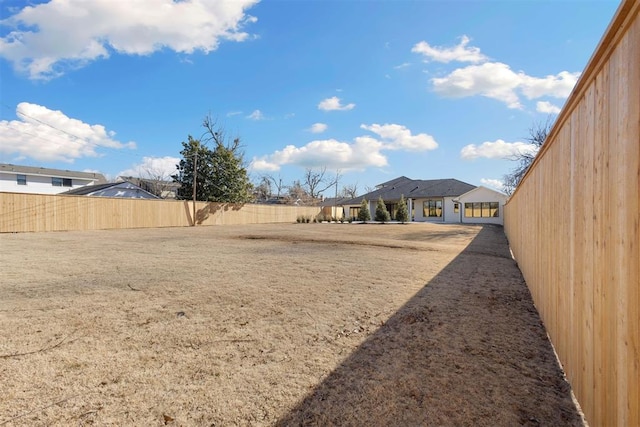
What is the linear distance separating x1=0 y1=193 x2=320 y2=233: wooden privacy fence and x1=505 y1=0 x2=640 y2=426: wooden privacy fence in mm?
19682

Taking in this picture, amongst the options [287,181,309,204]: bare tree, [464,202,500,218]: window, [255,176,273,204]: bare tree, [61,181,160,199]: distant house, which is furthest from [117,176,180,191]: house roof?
[464,202,500,218]: window

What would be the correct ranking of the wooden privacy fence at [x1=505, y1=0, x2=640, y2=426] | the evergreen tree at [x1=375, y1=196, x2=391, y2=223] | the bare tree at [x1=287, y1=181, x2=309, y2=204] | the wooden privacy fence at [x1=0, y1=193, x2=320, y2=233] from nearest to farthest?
the wooden privacy fence at [x1=505, y1=0, x2=640, y2=426]
the wooden privacy fence at [x1=0, y1=193, x2=320, y2=233]
the evergreen tree at [x1=375, y1=196, x2=391, y2=223]
the bare tree at [x1=287, y1=181, x2=309, y2=204]

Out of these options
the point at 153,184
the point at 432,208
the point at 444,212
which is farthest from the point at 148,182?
the point at 444,212

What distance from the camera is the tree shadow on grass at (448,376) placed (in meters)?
1.86

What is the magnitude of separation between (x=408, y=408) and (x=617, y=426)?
98cm

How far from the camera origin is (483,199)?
27750 millimetres

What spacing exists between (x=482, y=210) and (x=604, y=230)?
29.6 meters

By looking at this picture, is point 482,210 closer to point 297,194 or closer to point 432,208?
point 432,208

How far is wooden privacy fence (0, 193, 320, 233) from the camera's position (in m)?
14.5

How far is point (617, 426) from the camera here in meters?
1.31

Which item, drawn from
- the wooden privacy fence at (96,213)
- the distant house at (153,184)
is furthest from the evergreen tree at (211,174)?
the distant house at (153,184)

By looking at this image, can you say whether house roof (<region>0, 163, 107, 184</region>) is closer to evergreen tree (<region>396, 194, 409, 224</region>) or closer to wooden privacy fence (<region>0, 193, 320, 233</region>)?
wooden privacy fence (<region>0, 193, 320, 233</region>)

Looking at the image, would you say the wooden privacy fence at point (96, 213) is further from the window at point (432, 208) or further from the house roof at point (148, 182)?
the window at point (432, 208)

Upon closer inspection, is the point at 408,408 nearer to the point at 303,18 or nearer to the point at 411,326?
the point at 411,326
